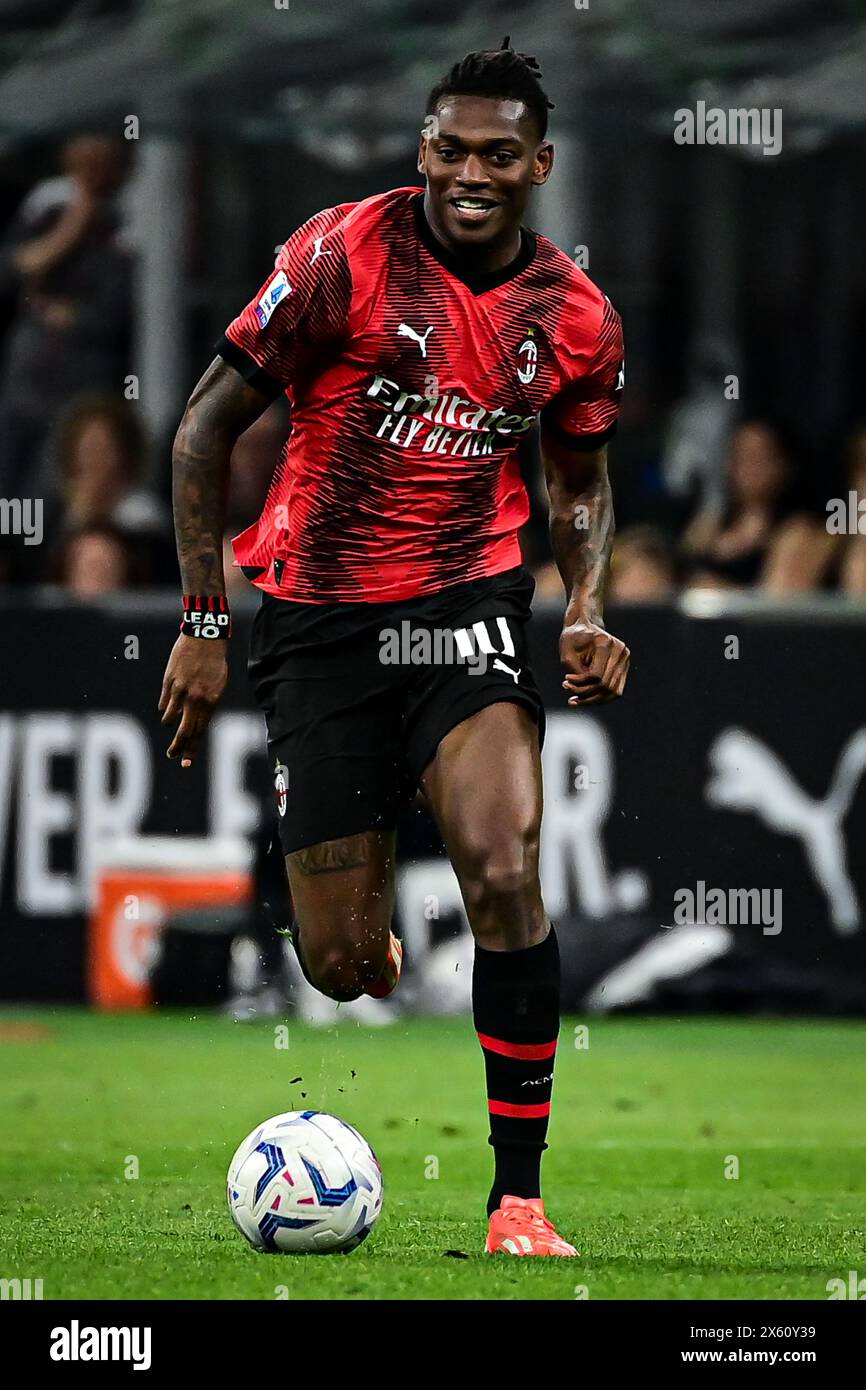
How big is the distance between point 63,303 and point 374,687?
8119mm

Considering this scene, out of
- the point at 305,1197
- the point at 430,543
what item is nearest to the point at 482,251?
the point at 430,543

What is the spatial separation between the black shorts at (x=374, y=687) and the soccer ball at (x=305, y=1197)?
0.87 meters

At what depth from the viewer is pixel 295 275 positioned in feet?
→ 19.9

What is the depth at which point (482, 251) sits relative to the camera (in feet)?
20.2

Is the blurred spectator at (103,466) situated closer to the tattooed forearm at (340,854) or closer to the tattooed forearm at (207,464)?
the tattooed forearm at (340,854)

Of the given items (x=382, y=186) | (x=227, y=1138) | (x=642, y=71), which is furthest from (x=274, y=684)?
(x=382, y=186)

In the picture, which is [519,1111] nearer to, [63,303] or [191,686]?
[191,686]

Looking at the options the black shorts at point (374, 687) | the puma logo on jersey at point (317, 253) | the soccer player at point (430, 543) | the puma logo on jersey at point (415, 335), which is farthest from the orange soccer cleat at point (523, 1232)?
the puma logo on jersey at point (317, 253)

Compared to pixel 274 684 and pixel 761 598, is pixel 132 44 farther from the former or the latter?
pixel 274 684

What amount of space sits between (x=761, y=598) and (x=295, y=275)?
18.9ft

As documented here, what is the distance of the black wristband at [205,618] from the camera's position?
6078 millimetres

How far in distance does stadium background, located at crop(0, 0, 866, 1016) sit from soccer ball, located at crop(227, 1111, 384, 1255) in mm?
4950

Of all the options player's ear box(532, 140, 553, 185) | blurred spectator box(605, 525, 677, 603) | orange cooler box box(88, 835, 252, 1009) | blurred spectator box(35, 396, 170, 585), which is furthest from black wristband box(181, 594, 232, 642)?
blurred spectator box(35, 396, 170, 585)

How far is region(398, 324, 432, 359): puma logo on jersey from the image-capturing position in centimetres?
612
